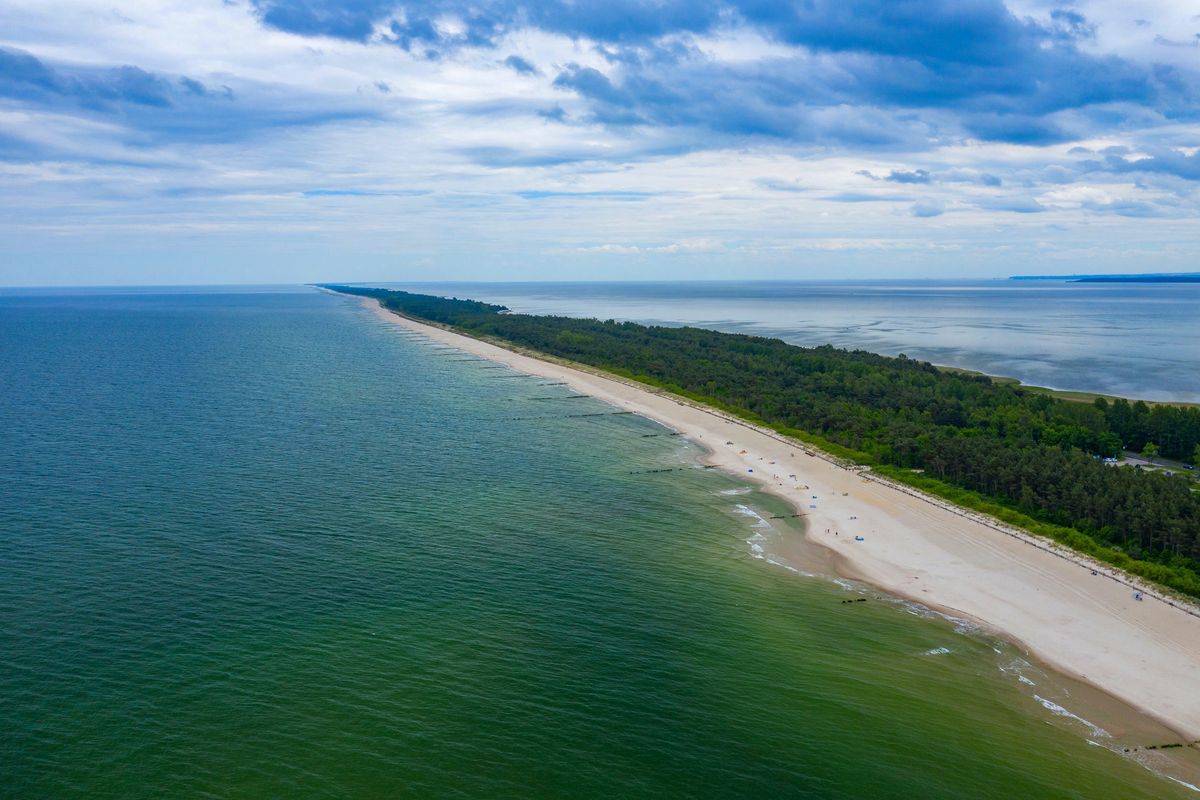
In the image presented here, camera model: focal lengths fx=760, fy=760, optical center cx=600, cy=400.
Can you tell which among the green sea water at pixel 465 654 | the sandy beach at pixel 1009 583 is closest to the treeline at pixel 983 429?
the sandy beach at pixel 1009 583

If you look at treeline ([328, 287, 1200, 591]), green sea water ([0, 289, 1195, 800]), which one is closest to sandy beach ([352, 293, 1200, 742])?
green sea water ([0, 289, 1195, 800])

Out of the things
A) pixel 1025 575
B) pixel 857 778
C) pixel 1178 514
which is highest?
pixel 1178 514

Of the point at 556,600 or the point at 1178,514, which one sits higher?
the point at 1178,514

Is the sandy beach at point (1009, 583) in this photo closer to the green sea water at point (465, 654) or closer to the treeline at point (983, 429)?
the green sea water at point (465, 654)

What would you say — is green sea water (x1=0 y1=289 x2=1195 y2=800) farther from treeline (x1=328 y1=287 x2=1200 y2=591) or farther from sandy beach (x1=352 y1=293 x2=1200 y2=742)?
treeline (x1=328 y1=287 x2=1200 y2=591)

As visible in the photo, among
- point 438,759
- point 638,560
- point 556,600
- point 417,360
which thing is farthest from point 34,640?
point 417,360

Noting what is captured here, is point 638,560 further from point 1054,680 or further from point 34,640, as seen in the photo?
point 34,640
